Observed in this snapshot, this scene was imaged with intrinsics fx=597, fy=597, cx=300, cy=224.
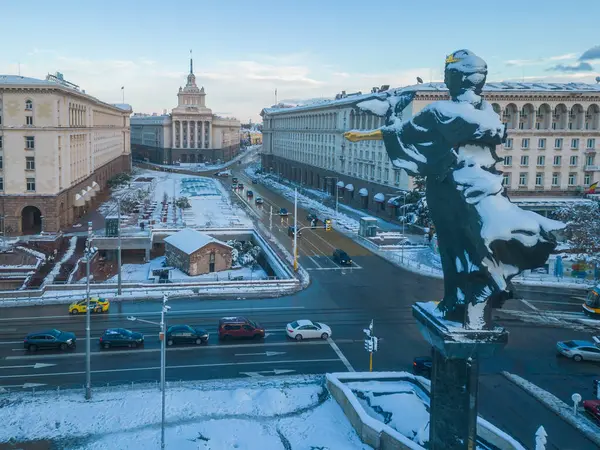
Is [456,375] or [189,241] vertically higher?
[456,375]

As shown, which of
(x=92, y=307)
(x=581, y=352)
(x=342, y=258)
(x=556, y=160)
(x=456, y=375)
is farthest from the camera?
(x=556, y=160)

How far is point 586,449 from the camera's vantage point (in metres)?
20.1

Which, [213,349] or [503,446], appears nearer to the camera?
[503,446]

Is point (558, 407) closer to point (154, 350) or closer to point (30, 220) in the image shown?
point (154, 350)

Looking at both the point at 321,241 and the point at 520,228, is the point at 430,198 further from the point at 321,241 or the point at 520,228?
the point at 321,241

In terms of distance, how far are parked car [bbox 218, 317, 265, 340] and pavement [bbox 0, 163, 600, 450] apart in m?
0.37

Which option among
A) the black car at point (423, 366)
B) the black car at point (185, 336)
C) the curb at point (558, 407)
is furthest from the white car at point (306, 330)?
the curb at point (558, 407)

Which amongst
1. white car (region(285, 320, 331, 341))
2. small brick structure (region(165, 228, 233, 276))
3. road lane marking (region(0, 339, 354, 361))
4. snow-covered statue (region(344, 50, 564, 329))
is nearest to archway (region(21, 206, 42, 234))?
small brick structure (region(165, 228, 233, 276))

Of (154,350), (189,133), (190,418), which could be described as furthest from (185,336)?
(189,133)

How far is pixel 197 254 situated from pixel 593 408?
30332mm

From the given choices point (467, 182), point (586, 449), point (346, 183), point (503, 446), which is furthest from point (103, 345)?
point (346, 183)

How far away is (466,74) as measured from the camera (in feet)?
36.0

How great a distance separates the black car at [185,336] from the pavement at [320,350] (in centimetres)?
39

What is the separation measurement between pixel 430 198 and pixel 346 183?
75602 mm
